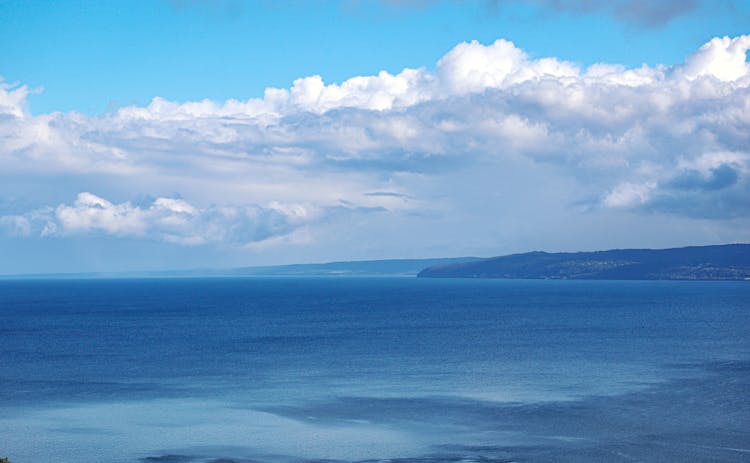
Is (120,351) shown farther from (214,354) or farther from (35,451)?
(35,451)

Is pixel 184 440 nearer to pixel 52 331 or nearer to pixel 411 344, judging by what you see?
pixel 411 344

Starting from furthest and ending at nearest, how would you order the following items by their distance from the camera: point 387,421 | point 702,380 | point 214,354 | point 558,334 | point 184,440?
point 558,334 < point 214,354 < point 702,380 < point 387,421 < point 184,440

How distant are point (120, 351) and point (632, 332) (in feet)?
270

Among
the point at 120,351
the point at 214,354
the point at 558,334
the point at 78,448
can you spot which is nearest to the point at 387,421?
the point at 78,448

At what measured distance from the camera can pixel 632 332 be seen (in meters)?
134

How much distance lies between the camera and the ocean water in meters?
53.8

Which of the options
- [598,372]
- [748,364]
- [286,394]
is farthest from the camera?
[748,364]

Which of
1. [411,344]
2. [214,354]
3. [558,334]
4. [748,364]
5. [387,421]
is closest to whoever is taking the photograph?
[387,421]

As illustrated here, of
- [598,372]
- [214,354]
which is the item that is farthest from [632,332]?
[214,354]

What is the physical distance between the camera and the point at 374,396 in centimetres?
7150

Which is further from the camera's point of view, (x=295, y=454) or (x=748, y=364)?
(x=748, y=364)

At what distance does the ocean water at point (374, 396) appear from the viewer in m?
53.8

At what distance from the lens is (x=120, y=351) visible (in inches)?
4171

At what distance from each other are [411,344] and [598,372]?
34390mm
